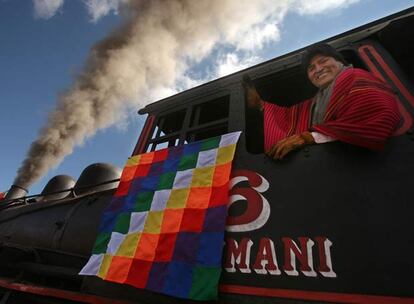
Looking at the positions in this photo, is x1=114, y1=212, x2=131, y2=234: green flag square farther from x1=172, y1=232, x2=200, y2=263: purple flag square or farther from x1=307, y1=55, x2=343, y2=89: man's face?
x1=307, y1=55, x2=343, y2=89: man's face

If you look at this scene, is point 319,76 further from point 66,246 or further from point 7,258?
point 7,258

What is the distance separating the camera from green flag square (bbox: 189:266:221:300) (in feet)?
5.16

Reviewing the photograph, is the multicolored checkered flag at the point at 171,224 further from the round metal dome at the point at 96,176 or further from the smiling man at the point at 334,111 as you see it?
the round metal dome at the point at 96,176

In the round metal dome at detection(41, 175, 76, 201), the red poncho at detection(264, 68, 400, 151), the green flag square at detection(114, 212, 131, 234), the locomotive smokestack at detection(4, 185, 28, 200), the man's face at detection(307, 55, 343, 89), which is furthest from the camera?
the locomotive smokestack at detection(4, 185, 28, 200)

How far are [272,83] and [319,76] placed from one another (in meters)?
0.55

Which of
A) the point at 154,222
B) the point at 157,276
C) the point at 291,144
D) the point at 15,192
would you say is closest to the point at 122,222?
the point at 154,222

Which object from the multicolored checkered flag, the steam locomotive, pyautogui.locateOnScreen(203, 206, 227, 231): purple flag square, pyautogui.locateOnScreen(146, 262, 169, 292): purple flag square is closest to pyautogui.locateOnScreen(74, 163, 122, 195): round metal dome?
the steam locomotive

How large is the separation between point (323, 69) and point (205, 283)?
179 cm

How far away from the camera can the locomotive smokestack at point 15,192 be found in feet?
19.5

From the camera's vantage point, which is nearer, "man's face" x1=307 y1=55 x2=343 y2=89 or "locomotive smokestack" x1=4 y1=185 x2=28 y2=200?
"man's face" x1=307 y1=55 x2=343 y2=89

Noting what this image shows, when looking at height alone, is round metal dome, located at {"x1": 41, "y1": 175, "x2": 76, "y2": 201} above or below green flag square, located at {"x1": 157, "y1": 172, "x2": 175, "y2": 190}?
above

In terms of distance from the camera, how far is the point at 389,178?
4.83 feet

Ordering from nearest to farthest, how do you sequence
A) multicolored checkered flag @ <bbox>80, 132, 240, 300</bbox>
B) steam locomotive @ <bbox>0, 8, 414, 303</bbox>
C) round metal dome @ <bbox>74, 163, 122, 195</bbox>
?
steam locomotive @ <bbox>0, 8, 414, 303</bbox>, multicolored checkered flag @ <bbox>80, 132, 240, 300</bbox>, round metal dome @ <bbox>74, 163, 122, 195</bbox>

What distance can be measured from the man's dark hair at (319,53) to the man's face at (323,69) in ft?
0.08
